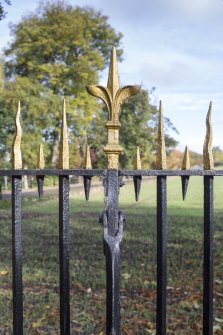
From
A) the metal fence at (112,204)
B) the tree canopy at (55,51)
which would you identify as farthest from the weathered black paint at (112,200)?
the tree canopy at (55,51)

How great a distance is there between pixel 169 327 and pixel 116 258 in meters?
2.56

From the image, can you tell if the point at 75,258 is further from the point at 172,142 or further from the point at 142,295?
the point at 172,142

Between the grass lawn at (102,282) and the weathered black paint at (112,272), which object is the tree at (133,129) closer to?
the grass lawn at (102,282)

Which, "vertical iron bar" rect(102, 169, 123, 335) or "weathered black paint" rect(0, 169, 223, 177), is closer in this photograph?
"vertical iron bar" rect(102, 169, 123, 335)

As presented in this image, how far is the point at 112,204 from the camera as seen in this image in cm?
186

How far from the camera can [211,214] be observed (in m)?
2.10

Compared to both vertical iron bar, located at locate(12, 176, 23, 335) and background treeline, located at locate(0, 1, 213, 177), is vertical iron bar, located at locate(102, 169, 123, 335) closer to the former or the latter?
vertical iron bar, located at locate(12, 176, 23, 335)

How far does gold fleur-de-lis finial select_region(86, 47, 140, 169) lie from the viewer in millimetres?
1849

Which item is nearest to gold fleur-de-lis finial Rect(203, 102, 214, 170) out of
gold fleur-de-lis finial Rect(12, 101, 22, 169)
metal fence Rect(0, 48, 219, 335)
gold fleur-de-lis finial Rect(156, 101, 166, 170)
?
metal fence Rect(0, 48, 219, 335)

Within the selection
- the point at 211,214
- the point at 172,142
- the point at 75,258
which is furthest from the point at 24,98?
the point at 172,142

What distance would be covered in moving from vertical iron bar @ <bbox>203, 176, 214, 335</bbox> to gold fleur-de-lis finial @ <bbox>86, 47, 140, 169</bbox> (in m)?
0.54

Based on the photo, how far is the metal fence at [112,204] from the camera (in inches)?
73.0

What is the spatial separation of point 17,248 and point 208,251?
96 centimetres

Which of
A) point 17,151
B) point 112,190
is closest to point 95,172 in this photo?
point 112,190
